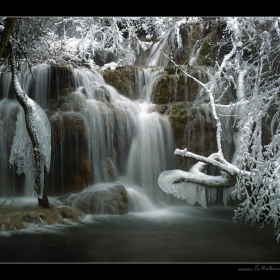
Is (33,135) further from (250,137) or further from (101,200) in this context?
(250,137)

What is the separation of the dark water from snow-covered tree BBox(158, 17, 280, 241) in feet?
0.66

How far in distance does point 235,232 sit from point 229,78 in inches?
73.6

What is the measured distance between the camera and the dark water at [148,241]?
2324 millimetres

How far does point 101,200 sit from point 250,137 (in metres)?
1.65

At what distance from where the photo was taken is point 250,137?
3199 mm

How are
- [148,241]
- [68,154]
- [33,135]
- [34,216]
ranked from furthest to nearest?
[68,154], [33,135], [34,216], [148,241]

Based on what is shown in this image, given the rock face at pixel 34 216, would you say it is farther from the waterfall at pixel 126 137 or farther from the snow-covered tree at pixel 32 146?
the waterfall at pixel 126 137

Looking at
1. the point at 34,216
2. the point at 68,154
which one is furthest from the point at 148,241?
the point at 68,154

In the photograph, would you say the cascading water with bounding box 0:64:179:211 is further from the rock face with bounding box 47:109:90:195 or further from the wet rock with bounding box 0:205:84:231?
the wet rock with bounding box 0:205:84:231

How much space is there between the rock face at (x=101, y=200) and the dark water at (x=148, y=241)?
0.61 ft

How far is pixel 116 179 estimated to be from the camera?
12.1 ft

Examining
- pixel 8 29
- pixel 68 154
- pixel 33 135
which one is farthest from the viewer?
pixel 68 154
